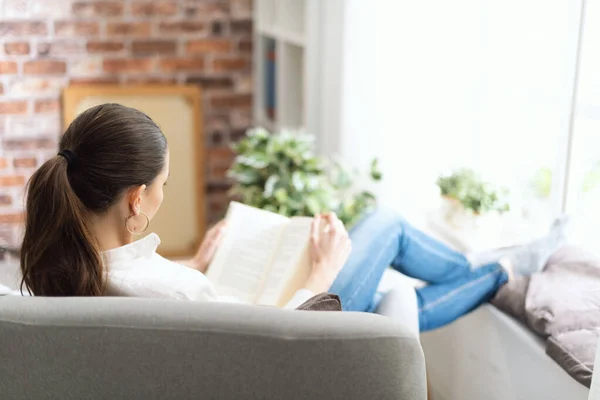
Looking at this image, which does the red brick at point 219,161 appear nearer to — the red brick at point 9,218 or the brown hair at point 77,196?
the red brick at point 9,218

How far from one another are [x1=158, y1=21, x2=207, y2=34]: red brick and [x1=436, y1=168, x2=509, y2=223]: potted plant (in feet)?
6.54

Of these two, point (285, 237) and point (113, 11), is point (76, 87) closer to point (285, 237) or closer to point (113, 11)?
point (113, 11)

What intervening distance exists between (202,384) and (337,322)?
0.73 ft

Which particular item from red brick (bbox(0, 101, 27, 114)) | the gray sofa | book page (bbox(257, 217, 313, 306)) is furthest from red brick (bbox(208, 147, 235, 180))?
the gray sofa

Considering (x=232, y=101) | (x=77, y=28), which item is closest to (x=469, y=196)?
(x=232, y=101)

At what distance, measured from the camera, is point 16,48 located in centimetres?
379

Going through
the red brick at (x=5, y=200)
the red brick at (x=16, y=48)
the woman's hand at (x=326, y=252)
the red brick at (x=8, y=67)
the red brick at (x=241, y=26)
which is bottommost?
the red brick at (x=5, y=200)

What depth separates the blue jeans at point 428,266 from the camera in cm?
200

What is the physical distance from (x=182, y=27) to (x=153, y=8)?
6.7 inches

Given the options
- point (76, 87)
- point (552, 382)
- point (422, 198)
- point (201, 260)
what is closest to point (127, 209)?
point (201, 260)

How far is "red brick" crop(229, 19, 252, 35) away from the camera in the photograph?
4.02m

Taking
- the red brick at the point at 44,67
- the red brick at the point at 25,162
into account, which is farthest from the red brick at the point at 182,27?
the red brick at the point at 25,162

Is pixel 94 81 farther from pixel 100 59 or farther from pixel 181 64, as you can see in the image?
pixel 181 64

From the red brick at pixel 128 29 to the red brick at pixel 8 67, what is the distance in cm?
48
